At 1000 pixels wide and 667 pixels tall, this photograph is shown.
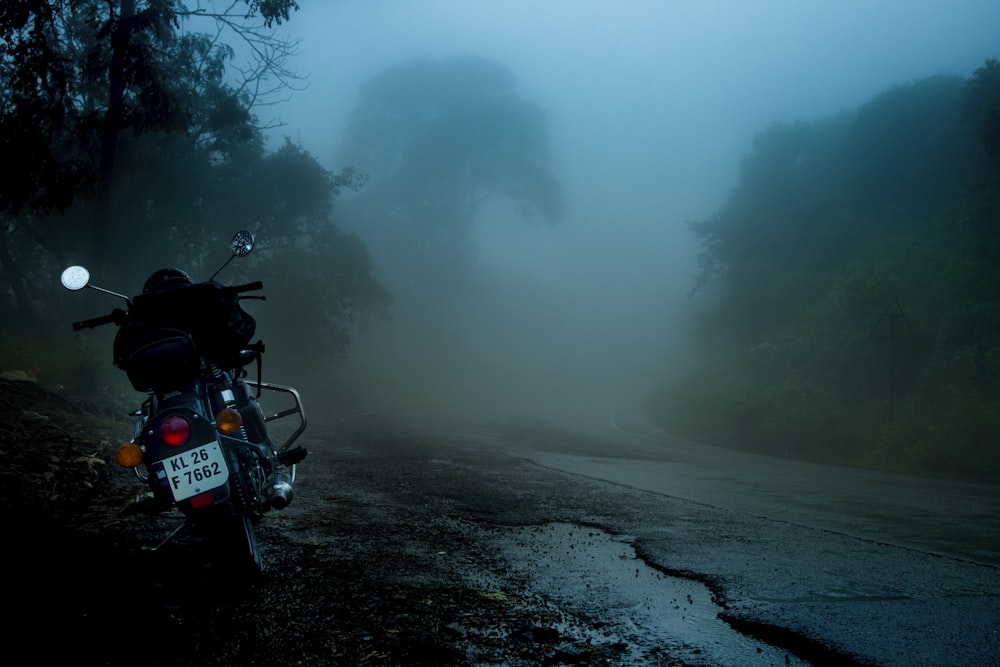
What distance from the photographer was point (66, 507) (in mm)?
6176

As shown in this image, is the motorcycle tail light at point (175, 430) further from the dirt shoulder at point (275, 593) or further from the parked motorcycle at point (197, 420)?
the dirt shoulder at point (275, 593)

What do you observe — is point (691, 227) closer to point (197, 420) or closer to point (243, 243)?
point (243, 243)

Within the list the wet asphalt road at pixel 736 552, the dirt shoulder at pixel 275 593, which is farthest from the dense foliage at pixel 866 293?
the dirt shoulder at pixel 275 593

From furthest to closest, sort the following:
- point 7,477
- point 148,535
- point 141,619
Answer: point 7,477
point 148,535
point 141,619

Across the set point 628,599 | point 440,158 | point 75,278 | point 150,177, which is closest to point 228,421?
point 75,278

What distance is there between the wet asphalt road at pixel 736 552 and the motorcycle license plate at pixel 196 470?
1.59m

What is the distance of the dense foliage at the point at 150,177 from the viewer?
12.5 metres

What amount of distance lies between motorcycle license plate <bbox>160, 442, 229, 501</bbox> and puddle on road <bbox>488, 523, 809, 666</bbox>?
180cm

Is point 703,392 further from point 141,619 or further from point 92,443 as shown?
point 141,619

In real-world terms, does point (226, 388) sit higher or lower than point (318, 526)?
higher

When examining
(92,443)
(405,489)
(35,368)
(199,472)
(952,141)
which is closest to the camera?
(199,472)

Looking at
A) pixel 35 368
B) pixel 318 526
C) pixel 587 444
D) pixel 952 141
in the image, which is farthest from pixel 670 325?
pixel 318 526

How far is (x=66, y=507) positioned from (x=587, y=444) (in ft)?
34.9

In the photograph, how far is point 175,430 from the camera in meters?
3.93
